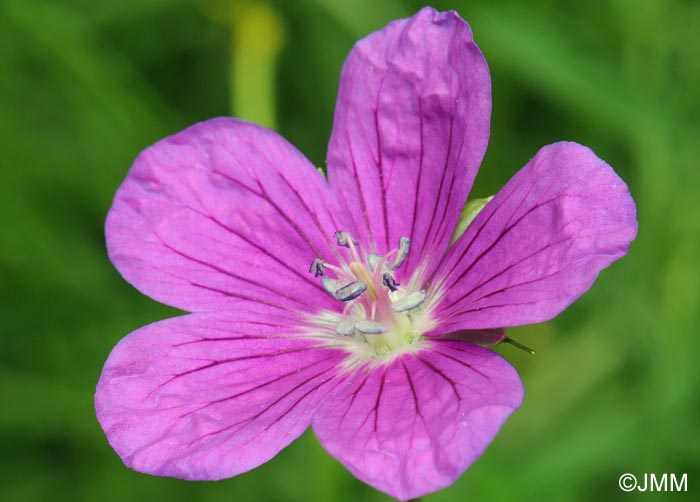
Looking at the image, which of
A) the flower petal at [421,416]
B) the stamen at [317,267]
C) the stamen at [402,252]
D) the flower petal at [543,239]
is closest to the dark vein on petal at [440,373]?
the flower petal at [421,416]

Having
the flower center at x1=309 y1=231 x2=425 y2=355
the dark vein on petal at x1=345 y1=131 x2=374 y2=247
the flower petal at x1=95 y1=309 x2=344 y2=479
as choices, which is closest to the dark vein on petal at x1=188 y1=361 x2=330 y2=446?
the flower petal at x1=95 y1=309 x2=344 y2=479

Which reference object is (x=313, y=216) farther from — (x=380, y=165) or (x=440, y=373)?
(x=440, y=373)

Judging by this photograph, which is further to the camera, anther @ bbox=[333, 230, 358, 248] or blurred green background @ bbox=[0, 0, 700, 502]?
blurred green background @ bbox=[0, 0, 700, 502]

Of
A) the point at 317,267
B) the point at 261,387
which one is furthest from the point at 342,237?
the point at 261,387

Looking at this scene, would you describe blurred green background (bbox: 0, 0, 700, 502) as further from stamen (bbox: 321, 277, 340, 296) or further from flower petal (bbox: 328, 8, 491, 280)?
flower petal (bbox: 328, 8, 491, 280)

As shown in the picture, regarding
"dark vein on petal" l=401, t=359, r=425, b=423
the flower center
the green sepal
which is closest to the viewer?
"dark vein on petal" l=401, t=359, r=425, b=423

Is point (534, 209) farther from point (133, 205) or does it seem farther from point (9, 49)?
point (9, 49)
